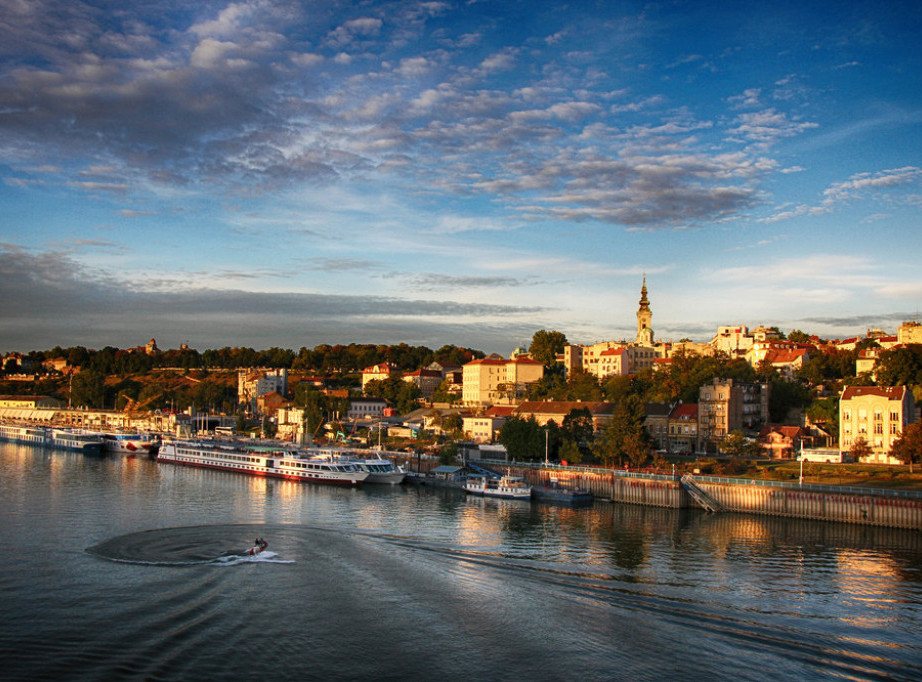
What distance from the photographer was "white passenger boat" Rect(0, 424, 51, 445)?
79.2 meters

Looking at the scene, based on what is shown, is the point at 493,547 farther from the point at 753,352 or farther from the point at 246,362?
the point at 246,362

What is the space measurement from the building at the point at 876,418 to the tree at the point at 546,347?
52193 mm

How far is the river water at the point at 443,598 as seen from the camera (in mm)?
14461

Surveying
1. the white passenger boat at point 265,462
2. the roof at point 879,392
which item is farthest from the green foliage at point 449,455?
the roof at point 879,392

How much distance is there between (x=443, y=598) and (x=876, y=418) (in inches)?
1442

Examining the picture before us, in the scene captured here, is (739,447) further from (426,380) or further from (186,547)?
(426,380)

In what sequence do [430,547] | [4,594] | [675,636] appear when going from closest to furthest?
[675,636]
[4,594]
[430,547]

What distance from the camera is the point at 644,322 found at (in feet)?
354

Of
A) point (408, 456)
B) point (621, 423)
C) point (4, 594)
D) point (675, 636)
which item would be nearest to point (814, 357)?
point (621, 423)

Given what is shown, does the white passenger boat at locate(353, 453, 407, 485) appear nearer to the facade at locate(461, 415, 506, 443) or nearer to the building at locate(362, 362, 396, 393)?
the facade at locate(461, 415, 506, 443)

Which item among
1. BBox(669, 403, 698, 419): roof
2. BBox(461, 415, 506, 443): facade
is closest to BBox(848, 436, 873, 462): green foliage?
BBox(669, 403, 698, 419): roof

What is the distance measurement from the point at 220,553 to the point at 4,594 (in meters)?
6.02

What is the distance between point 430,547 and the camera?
24.5 metres

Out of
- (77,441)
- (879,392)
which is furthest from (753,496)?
(77,441)
